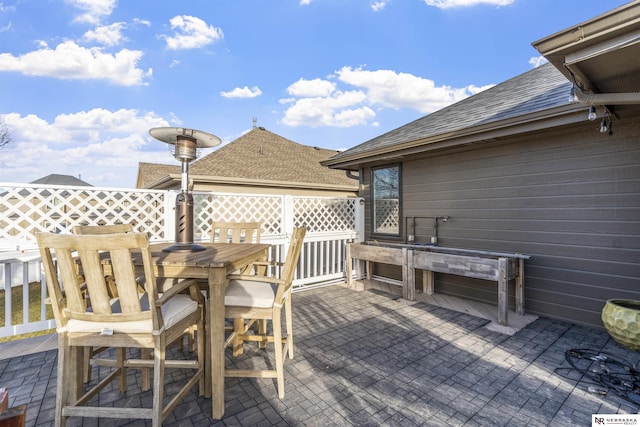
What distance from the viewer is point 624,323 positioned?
2.59m

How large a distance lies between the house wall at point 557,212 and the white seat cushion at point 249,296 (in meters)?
3.33

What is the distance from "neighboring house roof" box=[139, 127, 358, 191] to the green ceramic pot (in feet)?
17.0

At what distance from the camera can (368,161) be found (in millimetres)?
5336

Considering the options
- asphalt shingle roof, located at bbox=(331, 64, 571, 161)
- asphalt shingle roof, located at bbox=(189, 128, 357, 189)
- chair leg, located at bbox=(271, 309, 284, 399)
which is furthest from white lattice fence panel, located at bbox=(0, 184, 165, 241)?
asphalt shingle roof, located at bbox=(189, 128, 357, 189)

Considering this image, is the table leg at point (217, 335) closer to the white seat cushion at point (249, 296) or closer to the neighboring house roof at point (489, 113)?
the white seat cushion at point (249, 296)

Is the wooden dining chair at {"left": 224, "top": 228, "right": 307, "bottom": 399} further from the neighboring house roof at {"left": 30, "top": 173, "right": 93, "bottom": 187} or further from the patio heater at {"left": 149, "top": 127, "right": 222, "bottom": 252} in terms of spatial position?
the neighboring house roof at {"left": 30, "top": 173, "right": 93, "bottom": 187}

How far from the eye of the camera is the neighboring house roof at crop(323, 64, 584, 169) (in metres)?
3.40

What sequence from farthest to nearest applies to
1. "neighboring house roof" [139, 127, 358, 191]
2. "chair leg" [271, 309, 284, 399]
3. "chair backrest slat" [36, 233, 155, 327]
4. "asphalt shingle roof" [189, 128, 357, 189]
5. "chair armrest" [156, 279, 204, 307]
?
1. "asphalt shingle roof" [189, 128, 357, 189]
2. "neighboring house roof" [139, 127, 358, 191]
3. "chair leg" [271, 309, 284, 399]
4. "chair armrest" [156, 279, 204, 307]
5. "chair backrest slat" [36, 233, 155, 327]

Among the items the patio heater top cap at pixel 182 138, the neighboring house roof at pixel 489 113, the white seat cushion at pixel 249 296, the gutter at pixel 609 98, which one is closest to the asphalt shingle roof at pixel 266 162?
the neighboring house roof at pixel 489 113

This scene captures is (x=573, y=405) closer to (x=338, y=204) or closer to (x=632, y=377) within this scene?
(x=632, y=377)

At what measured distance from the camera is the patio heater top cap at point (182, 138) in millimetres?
2365

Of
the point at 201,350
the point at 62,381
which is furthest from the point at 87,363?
the point at 201,350

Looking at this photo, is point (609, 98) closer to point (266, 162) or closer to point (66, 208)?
point (66, 208)

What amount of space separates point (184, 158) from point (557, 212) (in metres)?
4.14
